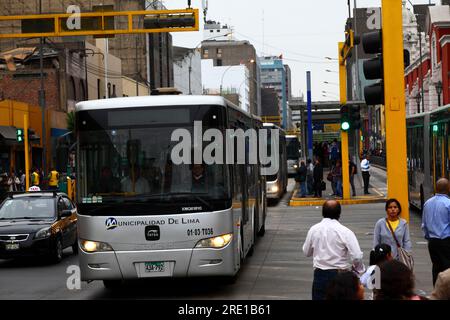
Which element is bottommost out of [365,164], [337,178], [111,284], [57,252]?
Answer: [111,284]

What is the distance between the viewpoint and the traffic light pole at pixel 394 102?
385 inches

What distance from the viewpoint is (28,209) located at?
18.7 m

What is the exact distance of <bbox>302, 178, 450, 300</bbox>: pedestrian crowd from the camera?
192 inches

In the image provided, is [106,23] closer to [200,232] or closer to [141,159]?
[141,159]

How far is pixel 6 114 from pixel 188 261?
135 ft

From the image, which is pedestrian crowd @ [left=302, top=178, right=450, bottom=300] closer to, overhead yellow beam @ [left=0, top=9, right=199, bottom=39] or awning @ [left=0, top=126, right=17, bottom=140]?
overhead yellow beam @ [left=0, top=9, right=199, bottom=39]

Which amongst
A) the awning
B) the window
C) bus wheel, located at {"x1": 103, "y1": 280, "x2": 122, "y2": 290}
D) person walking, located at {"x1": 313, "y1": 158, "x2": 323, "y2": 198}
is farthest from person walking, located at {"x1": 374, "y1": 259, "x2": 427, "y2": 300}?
the window

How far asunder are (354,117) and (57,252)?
1497 cm

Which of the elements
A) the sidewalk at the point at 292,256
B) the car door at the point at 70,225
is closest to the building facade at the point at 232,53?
the sidewalk at the point at 292,256

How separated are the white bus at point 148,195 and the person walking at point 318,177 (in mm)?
21440

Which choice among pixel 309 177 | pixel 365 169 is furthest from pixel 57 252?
Answer: pixel 365 169

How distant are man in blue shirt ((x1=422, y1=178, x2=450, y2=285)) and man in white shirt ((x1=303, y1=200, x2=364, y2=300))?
2.36 meters
